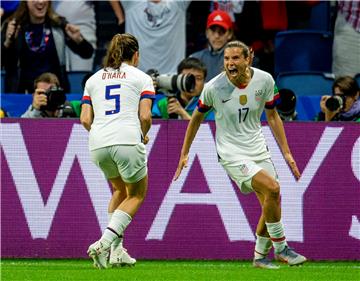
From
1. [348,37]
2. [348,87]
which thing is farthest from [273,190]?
[348,37]

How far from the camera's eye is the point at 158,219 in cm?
1213

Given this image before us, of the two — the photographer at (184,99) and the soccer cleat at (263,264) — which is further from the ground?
the photographer at (184,99)

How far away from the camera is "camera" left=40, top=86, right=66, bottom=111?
12445 mm

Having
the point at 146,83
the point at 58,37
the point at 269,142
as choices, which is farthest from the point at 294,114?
the point at 58,37

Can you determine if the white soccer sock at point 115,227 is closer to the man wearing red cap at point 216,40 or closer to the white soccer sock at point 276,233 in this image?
the white soccer sock at point 276,233

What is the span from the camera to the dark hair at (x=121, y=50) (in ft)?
34.2

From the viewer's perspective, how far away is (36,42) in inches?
568

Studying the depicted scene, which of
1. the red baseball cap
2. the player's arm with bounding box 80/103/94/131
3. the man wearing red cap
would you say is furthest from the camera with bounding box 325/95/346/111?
the player's arm with bounding box 80/103/94/131

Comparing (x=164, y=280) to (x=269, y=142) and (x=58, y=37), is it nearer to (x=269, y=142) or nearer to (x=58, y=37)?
(x=269, y=142)

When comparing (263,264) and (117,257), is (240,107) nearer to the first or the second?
(263,264)

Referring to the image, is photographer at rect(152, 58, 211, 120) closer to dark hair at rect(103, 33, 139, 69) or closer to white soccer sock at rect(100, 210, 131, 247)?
dark hair at rect(103, 33, 139, 69)

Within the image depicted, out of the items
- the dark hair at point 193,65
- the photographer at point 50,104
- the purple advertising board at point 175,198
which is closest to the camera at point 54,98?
the photographer at point 50,104

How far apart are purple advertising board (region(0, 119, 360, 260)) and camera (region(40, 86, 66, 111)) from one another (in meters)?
0.35

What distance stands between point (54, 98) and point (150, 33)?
249 cm
